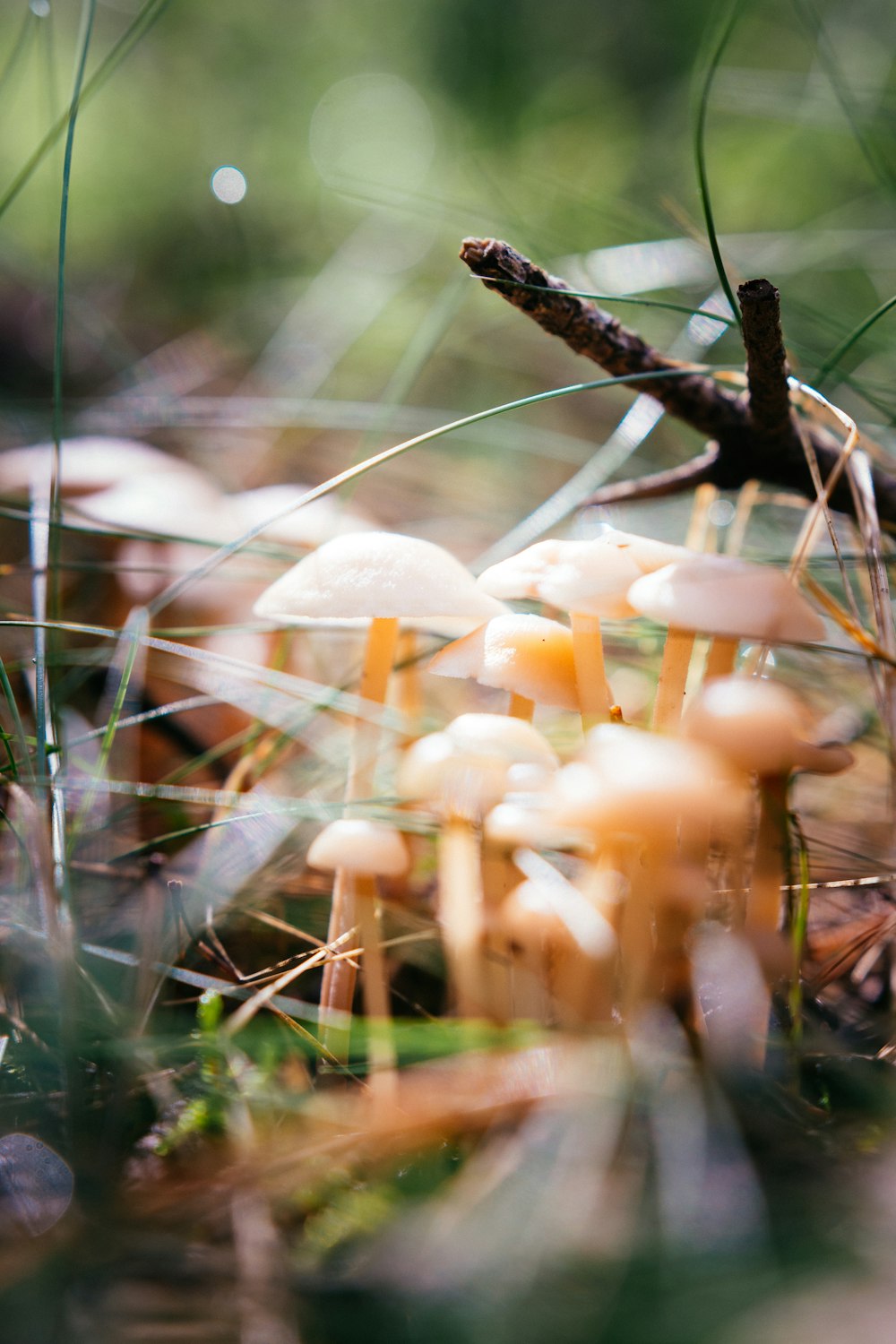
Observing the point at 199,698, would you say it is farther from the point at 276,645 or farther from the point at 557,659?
the point at 557,659

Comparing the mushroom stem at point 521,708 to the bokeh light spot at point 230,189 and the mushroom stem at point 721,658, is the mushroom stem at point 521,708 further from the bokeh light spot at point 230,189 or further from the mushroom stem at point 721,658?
the bokeh light spot at point 230,189

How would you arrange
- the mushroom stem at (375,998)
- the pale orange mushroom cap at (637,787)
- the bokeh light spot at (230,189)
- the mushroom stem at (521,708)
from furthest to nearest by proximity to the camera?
the bokeh light spot at (230,189)
the mushroom stem at (521,708)
the mushroom stem at (375,998)
the pale orange mushroom cap at (637,787)

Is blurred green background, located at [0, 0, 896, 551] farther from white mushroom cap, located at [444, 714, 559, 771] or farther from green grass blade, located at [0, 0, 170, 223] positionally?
white mushroom cap, located at [444, 714, 559, 771]

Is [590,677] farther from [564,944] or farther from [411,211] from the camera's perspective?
[411,211]

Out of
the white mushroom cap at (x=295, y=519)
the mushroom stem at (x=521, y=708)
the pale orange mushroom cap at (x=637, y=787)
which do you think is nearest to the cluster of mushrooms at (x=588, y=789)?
the pale orange mushroom cap at (x=637, y=787)

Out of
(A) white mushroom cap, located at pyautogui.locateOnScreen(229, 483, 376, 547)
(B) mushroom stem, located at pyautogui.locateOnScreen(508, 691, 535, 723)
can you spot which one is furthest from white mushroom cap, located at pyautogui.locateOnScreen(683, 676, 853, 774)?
(A) white mushroom cap, located at pyautogui.locateOnScreen(229, 483, 376, 547)
